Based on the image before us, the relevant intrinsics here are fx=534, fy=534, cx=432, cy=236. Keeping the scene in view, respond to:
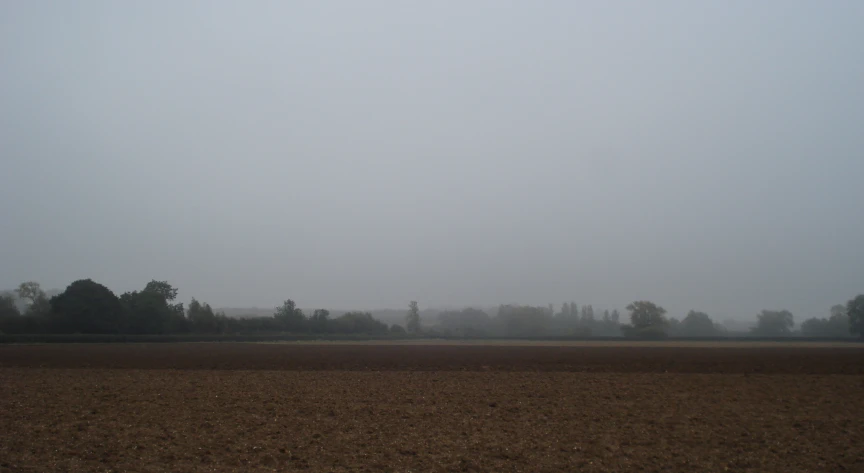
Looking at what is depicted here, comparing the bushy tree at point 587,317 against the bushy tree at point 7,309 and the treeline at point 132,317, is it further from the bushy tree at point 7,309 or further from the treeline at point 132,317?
the bushy tree at point 7,309

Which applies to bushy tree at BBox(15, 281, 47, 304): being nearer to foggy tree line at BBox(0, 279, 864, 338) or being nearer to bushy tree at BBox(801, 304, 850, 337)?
foggy tree line at BBox(0, 279, 864, 338)

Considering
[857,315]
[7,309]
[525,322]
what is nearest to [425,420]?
[7,309]

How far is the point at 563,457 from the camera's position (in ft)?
39.9

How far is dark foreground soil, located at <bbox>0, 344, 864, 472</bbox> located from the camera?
11852 mm

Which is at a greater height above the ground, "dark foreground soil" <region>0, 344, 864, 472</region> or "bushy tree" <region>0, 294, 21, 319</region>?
"bushy tree" <region>0, 294, 21, 319</region>

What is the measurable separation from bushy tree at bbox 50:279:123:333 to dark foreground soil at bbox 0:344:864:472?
32038 mm

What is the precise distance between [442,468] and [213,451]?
5343mm

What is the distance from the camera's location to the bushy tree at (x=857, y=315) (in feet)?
262

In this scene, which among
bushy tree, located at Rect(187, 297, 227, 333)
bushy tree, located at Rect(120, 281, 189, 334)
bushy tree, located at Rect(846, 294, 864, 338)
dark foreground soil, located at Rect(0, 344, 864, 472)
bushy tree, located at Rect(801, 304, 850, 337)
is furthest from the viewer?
bushy tree, located at Rect(801, 304, 850, 337)

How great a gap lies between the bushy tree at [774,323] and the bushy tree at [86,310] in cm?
12067

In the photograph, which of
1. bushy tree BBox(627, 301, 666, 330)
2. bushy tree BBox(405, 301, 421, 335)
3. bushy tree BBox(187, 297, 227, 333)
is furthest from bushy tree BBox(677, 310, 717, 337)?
bushy tree BBox(187, 297, 227, 333)

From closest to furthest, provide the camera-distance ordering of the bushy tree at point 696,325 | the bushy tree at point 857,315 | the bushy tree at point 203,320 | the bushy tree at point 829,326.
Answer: the bushy tree at point 203,320 < the bushy tree at point 857,315 < the bushy tree at point 829,326 < the bushy tree at point 696,325

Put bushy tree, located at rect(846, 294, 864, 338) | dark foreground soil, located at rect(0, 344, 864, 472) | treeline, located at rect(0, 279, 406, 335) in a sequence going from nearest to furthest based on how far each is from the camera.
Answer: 1. dark foreground soil, located at rect(0, 344, 864, 472)
2. treeline, located at rect(0, 279, 406, 335)
3. bushy tree, located at rect(846, 294, 864, 338)

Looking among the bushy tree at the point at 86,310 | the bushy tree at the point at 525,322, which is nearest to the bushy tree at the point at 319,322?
the bushy tree at the point at 86,310
